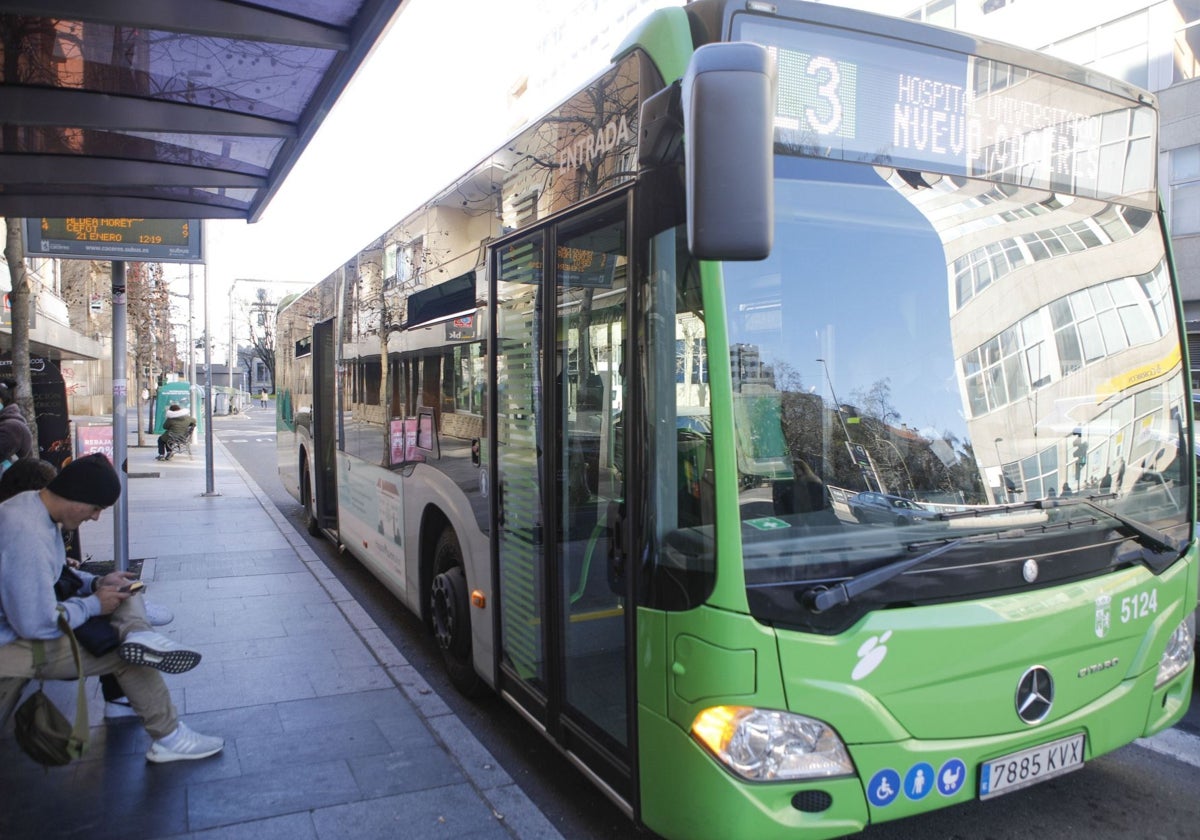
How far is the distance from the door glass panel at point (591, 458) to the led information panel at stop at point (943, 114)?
2.55 feet

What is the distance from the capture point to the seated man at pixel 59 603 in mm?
3547

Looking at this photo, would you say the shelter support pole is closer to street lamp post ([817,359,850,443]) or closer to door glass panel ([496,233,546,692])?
door glass panel ([496,233,546,692])

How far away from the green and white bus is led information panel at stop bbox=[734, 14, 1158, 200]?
0.04 ft

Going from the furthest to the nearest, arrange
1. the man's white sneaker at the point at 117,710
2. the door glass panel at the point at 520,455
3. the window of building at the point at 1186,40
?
the window of building at the point at 1186,40, the man's white sneaker at the point at 117,710, the door glass panel at the point at 520,455

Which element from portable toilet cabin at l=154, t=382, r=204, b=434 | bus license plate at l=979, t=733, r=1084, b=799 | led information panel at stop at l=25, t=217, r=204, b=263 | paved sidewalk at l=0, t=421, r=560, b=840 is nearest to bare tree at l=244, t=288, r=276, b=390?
portable toilet cabin at l=154, t=382, r=204, b=434

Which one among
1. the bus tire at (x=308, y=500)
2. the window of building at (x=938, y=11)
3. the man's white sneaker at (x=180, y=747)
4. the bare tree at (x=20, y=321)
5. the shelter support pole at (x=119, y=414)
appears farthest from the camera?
the window of building at (x=938, y=11)

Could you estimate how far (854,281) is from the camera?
3043 mm

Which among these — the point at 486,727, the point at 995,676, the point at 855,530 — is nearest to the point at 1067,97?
the point at 855,530

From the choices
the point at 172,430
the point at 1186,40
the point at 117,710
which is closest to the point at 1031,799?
the point at 117,710

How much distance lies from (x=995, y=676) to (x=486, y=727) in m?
2.91

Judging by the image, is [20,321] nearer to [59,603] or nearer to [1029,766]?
[59,603]

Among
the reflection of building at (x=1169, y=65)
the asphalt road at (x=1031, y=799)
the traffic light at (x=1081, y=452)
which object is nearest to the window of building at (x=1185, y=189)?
the reflection of building at (x=1169, y=65)

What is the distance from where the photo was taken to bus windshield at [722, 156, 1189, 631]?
113 inches

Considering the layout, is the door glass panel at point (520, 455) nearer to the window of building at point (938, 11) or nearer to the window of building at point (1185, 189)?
the window of building at point (1185, 189)
